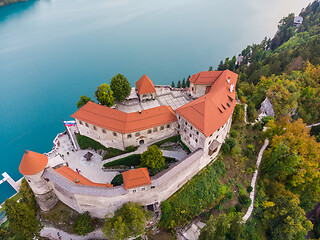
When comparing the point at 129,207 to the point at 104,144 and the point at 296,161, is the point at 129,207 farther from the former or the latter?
the point at 296,161

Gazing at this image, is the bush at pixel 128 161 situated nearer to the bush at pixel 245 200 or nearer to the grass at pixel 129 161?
the grass at pixel 129 161

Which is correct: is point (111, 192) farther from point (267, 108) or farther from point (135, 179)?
point (267, 108)

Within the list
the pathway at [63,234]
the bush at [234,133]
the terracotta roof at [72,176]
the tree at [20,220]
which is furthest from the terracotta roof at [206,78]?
the tree at [20,220]

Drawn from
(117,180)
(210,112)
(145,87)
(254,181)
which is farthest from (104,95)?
(254,181)

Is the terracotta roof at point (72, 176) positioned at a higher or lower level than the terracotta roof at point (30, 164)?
lower

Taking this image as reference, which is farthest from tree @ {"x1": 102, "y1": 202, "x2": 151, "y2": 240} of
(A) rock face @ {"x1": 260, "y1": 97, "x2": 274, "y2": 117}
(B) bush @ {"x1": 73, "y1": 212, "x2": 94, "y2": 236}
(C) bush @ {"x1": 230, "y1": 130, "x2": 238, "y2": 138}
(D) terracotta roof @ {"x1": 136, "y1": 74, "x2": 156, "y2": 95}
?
(A) rock face @ {"x1": 260, "y1": 97, "x2": 274, "y2": 117}
